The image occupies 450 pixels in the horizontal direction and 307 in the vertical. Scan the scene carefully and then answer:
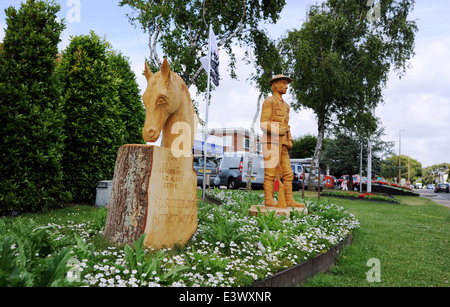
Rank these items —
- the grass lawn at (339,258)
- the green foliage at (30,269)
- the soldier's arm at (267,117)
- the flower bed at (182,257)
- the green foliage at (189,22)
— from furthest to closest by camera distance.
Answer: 1. the green foliage at (189,22)
2. the soldier's arm at (267,117)
3. the grass lawn at (339,258)
4. the flower bed at (182,257)
5. the green foliage at (30,269)

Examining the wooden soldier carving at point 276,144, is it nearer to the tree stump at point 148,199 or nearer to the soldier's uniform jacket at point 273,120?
the soldier's uniform jacket at point 273,120

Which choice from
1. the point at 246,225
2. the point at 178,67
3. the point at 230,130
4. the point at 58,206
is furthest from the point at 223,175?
the point at 230,130

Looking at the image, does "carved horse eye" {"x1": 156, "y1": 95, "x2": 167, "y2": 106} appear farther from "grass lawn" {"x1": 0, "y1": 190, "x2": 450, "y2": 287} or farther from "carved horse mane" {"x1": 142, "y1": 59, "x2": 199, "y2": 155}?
"grass lawn" {"x1": 0, "y1": 190, "x2": 450, "y2": 287}

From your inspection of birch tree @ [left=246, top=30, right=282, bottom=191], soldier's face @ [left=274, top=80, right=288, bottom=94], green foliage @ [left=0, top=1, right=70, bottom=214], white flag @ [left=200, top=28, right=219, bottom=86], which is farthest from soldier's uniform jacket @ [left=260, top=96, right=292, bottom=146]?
birch tree @ [left=246, top=30, right=282, bottom=191]

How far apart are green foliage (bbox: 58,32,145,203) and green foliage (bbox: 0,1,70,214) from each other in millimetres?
1004

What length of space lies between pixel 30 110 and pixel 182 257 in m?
5.10

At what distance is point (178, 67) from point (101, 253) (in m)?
11.6

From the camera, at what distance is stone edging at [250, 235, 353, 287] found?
10.0 feet

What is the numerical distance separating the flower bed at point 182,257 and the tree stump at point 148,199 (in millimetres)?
180

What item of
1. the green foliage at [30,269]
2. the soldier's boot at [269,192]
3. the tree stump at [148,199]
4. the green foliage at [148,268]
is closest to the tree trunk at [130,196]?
the tree stump at [148,199]

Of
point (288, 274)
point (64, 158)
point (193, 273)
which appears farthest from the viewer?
point (64, 158)

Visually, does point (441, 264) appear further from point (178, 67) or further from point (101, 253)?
point (178, 67)

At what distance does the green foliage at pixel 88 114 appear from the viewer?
7.90m

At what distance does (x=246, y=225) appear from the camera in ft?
15.5
